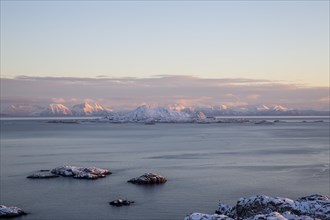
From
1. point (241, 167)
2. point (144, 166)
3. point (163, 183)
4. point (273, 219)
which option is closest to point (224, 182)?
point (163, 183)

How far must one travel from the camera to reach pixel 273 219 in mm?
21312

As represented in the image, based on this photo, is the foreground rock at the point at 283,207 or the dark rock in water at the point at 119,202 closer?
the foreground rock at the point at 283,207

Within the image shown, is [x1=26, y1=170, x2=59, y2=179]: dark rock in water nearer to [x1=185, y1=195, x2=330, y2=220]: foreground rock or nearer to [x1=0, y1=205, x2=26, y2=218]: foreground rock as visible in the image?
[x1=0, y1=205, x2=26, y2=218]: foreground rock

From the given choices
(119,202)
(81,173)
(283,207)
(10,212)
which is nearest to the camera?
(283,207)

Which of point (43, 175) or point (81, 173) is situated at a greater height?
point (81, 173)

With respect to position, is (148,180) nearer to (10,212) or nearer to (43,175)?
(43,175)

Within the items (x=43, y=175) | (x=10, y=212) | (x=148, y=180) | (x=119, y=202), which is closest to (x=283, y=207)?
(x=119, y=202)

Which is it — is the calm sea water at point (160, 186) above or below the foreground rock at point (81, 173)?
below

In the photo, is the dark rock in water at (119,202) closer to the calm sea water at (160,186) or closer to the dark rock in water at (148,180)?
the calm sea water at (160,186)

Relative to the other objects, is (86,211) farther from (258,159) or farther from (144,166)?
(258,159)

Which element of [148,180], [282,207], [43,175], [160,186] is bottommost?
[160,186]

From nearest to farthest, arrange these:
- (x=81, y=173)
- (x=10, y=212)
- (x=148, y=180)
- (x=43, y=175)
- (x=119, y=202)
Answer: (x=10, y=212) < (x=119, y=202) < (x=148, y=180) < (x=43, y=175) < (x=81, y=173)

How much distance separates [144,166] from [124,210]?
100 feet

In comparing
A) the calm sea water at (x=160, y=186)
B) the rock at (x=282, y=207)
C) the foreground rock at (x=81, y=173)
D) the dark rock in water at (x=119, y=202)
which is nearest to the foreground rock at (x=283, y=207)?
the rock at (x=282, y=207)
